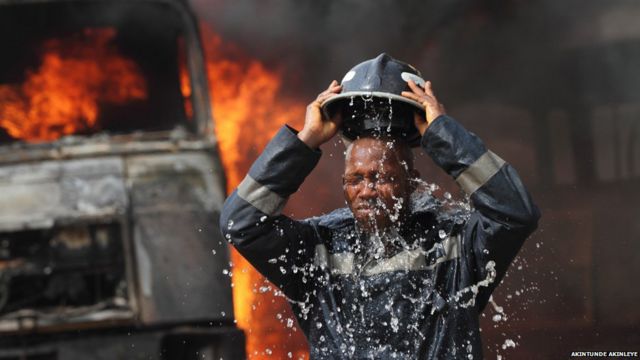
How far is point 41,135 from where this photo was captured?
6316 mm

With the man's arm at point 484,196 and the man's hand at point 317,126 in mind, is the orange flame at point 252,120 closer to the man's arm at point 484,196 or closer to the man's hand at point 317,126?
the man's hand at point 317,126

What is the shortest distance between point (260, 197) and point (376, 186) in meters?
0.38

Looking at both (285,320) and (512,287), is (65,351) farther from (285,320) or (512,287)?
(512,287)

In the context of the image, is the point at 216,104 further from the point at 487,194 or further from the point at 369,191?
the point at 487,194

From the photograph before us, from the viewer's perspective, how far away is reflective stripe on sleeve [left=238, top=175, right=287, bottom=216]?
10.0 ft

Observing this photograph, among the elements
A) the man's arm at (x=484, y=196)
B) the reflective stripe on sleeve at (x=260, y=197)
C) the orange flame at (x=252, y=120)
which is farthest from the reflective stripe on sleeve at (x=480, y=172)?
the orange flame at (x=252, y=120)

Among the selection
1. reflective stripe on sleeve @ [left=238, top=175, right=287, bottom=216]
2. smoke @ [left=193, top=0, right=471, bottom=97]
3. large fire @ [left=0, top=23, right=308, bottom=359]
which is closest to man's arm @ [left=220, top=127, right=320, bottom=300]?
reflective stripe on sleeve @ [left=238, top=175, right=287, bottom=216]

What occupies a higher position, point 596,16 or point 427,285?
point 596,16

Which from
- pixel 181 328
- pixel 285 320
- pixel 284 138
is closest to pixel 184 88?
pixel 181 328

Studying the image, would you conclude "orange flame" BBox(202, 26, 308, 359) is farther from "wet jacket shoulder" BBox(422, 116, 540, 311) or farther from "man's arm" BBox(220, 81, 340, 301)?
"wet jacket shoulder" BBox(422, 116, 540, 311)

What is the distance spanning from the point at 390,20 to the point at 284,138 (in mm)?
5139

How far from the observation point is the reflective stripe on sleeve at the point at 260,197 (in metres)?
3.05

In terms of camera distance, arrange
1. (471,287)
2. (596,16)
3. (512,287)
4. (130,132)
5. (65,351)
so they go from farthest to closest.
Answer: (596,16) < (512,287) < (130,132) < (65,351) < (471,287)

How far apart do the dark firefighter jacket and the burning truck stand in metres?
2.94
